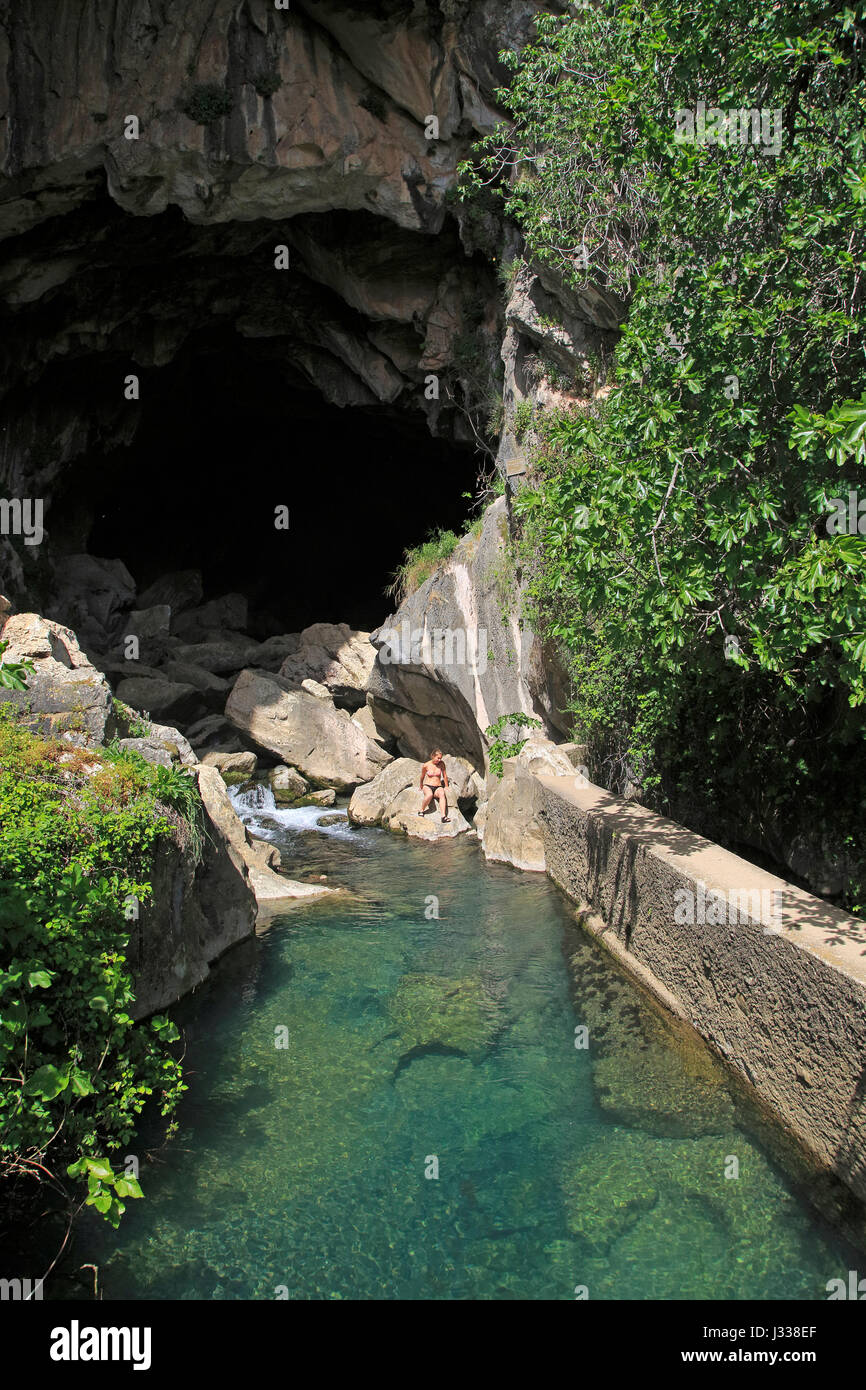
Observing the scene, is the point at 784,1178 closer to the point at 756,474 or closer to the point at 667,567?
the point at 667,567

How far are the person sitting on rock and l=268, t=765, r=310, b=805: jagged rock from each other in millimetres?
3086

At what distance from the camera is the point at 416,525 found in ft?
100

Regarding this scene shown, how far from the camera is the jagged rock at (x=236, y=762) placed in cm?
1678

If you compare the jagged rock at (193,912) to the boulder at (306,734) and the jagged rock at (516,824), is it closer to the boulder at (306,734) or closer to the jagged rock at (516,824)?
the jagged rock at (516,824)

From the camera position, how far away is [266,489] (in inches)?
1177

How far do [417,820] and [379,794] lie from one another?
118 centimetres

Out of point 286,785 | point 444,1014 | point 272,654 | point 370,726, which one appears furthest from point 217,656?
point 444,1014

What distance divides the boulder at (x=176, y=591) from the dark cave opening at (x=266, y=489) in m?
1.20

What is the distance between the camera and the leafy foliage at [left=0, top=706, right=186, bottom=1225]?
3.94 meters

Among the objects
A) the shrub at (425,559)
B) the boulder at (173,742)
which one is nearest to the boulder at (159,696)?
the shrub at (425,559)

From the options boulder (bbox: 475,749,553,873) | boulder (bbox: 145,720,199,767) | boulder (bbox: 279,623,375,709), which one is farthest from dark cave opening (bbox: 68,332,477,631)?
boulder (bbox: 145,720,199,767)

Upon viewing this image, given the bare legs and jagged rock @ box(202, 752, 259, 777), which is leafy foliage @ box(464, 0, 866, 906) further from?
jagged rock @ box(202, 752, 259, 777)
